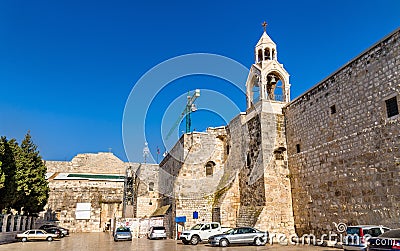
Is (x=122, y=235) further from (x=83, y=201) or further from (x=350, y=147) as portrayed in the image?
(x=83, y=201)

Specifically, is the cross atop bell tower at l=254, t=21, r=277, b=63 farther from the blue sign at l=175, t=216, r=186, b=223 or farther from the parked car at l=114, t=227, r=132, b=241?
the parked car at l=114, t=227, r=132, b=241

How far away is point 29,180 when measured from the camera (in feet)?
85.1

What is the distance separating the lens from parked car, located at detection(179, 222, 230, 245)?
750 inches

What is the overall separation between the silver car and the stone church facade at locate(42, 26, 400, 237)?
3.23 feet

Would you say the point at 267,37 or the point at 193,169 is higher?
the point at 267,37

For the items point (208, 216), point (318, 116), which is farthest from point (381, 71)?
point (208, 216)

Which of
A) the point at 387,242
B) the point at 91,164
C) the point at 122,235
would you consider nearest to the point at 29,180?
the point at 122,235

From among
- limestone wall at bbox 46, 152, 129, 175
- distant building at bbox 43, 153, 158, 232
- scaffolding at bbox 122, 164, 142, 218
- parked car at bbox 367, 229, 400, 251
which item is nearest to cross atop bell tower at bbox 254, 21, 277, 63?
parked car at bbox 367, 229, 400, 251

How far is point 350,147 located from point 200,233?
10193 millimetres

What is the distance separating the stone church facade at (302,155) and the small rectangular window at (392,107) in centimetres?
5

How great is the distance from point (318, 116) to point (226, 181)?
29.7ft

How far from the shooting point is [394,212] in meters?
11.8

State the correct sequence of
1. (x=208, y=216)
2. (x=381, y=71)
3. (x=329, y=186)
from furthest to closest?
(x=208, y=216)
(x=329, y=186)
(x=381, y=71)

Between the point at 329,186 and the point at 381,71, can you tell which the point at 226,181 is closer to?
the point at 329,186
